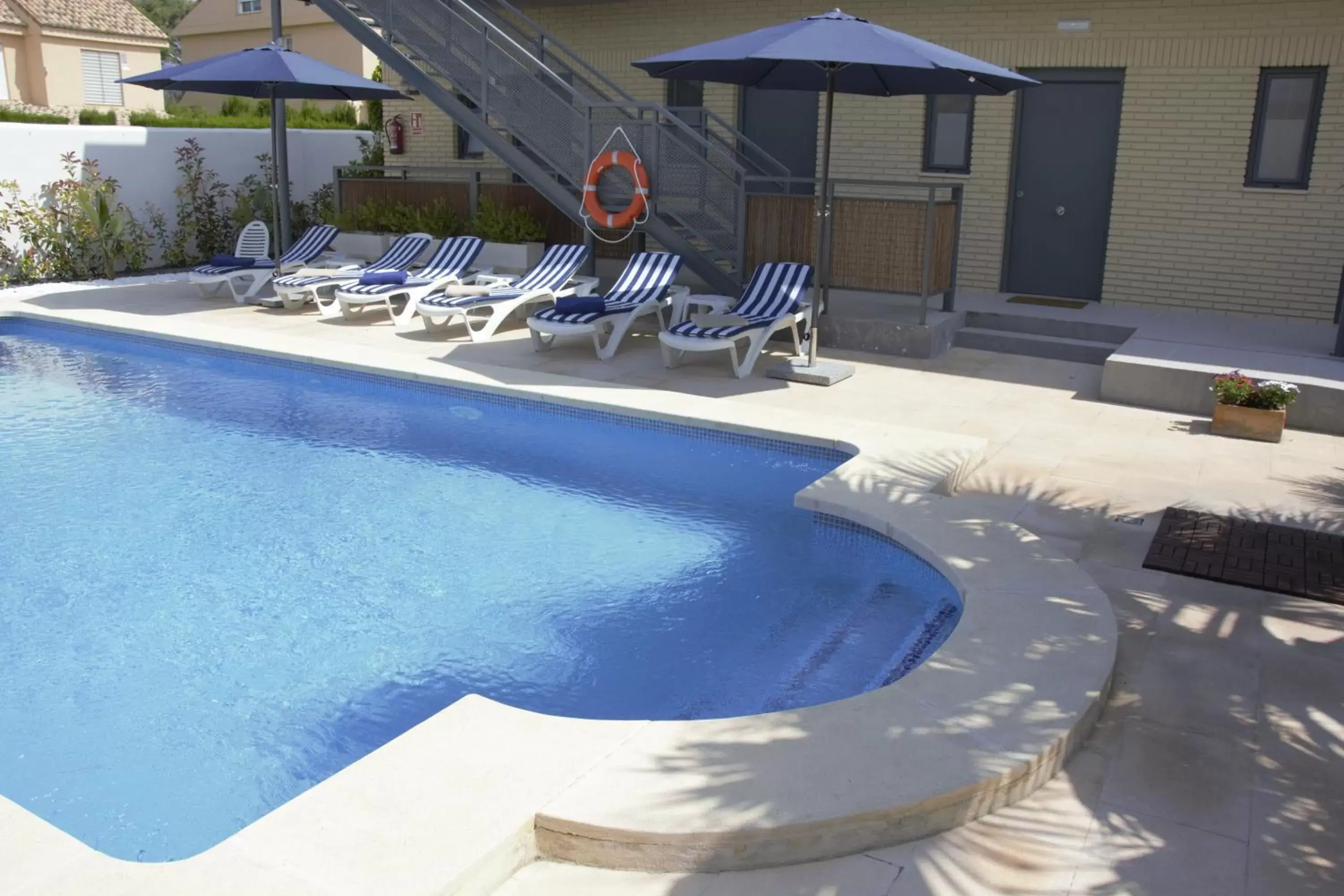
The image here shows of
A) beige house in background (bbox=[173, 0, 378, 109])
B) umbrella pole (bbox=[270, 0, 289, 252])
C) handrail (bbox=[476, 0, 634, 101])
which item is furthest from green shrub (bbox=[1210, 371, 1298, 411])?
beige house in background (bbox=[173, 0, 378, 109])

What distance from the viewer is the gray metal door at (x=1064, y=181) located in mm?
12055

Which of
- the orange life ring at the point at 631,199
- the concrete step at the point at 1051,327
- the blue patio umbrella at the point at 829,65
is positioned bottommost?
the concrete step at the point at 1051,327

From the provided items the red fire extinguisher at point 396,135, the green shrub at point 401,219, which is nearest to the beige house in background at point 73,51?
the red fire extinguisher at point 396,135

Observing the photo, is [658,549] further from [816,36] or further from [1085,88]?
[1085,88]

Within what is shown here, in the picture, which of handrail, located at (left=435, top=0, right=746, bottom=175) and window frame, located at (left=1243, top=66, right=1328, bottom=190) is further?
handrail, located at (left=435, top=0, right=746, bottom=175)

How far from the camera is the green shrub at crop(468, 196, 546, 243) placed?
45.4ft

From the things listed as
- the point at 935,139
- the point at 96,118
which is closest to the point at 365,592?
the point at 935,139

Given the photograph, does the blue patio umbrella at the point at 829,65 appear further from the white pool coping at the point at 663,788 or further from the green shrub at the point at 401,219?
the green shrub at the point at 401,219

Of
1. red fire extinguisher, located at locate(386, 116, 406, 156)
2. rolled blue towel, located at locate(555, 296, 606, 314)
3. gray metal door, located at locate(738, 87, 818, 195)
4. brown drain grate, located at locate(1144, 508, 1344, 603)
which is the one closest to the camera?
brown drain grate, located at locate(1144, 508, 1344, 603)

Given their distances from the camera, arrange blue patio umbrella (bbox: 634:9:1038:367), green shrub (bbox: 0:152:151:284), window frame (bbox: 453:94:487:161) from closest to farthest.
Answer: blue patio umbrella (bbox: 634:9:1038:367), green shrub (bbox: 0:152:151:284), window frame (bbox: 453:94:487:161)

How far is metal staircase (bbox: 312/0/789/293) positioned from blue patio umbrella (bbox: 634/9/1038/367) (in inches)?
59.8

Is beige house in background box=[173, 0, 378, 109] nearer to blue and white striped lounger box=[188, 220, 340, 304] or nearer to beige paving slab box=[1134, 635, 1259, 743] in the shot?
blue and white striped lounger box=[188, 220, 340, 304]

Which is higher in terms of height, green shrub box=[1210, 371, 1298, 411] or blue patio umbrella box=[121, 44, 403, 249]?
blue patio umbrella box=[121, 44, 403, 249]

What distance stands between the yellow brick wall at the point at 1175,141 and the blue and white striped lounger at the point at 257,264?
266 inches
